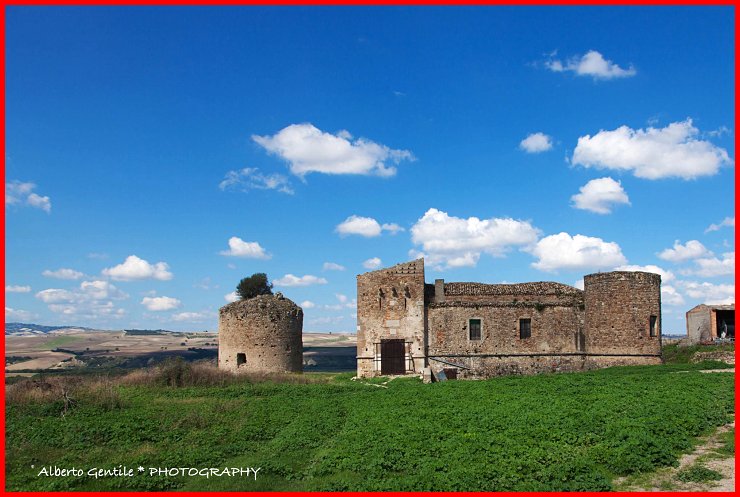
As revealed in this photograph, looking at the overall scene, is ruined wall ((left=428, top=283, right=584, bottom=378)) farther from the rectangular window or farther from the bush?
the bush

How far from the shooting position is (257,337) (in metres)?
30.5

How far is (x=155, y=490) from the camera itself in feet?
36.1

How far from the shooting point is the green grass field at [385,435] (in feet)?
36.2

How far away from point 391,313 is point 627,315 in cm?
1245

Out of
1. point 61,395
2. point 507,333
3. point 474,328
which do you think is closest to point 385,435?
point 61,395

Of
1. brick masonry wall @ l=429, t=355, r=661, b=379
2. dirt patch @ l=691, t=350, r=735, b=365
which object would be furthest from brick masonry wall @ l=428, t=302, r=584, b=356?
dirt patch @ l=691, t=350, r=735, b=365

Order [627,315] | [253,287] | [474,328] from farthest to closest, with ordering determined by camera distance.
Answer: [253,287] < [474,328] < [627,315]

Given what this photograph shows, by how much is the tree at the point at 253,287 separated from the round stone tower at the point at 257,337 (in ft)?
34.2

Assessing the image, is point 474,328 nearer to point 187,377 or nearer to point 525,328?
point 525,328

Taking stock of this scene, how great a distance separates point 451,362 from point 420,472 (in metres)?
20.2

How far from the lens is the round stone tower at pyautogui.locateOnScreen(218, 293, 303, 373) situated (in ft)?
99.7

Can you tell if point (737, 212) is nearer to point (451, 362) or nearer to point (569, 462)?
point (569, 462)

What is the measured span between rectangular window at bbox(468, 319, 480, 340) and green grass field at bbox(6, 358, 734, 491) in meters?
10.3

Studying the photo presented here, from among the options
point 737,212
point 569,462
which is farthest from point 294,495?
point 737,212
